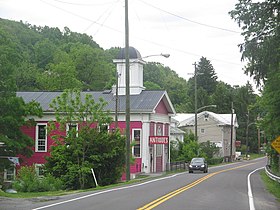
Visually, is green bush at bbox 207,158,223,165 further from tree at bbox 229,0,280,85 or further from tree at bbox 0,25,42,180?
tree at bbox 229,0,280,85

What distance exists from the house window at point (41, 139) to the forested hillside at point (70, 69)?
5.57m

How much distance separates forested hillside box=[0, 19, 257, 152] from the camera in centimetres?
8388

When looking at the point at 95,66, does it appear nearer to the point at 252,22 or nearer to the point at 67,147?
the point at 67,147

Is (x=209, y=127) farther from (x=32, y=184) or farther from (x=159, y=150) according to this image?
(x=32, y=184)

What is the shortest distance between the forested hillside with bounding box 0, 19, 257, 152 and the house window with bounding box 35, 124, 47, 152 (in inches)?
219

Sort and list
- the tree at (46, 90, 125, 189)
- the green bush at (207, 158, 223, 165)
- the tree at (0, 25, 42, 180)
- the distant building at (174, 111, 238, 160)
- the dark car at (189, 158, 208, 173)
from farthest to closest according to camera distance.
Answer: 1. the distant building at (174, 111, 238, 160)
2. the green bush at (207, 158, 223, 165)
3. the dark car at (189, 158, 208, 173)
4. the tree at (0, 25, 42, 180)
5. the tree at (46, 90, 125, 189)

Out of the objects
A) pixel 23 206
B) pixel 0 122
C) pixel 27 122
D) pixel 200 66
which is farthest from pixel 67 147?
pixel 200 66

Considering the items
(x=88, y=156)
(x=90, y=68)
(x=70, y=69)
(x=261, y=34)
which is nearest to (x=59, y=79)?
(x=70, y=69)

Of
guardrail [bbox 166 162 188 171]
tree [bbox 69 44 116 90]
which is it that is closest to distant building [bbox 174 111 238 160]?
tree [bbox 69 44 116 90]

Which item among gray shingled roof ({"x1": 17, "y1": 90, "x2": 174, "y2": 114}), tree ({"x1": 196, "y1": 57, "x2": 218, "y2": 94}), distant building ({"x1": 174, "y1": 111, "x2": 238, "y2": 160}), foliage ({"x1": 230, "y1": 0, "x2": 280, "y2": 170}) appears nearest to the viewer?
foliage ({"x1": 230, "y1": 0, "x2": 280, "y2": 170})

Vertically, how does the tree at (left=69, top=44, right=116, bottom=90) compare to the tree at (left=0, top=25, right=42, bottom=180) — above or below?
above

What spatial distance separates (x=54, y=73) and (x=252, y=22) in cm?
6605

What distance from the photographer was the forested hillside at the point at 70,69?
83.9 metres

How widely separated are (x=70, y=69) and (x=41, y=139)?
3808 cm
